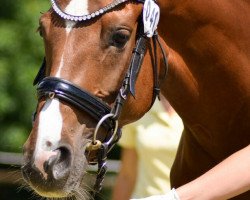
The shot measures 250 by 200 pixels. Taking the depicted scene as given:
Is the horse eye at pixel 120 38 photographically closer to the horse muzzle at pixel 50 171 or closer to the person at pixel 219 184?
A: the horse muzzle at pixel 50 171

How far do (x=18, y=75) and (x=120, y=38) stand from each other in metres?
2.84

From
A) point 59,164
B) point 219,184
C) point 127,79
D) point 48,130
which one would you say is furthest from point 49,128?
point 219,184

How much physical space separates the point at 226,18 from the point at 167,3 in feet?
0.69

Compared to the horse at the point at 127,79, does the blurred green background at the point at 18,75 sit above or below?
below

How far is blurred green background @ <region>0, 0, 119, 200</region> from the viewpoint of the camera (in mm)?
5613

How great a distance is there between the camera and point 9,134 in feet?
18.3

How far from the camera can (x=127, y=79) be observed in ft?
9.53

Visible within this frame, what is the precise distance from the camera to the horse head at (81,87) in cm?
276

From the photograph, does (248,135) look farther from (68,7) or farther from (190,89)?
(68,7)

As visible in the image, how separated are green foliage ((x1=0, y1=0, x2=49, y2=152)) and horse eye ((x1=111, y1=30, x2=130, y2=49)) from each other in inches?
108

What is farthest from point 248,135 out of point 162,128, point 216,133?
point 162,128

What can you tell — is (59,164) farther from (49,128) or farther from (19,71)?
(19,71)

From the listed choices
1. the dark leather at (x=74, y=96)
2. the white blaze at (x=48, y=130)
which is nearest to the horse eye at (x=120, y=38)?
the dark leather at (x=74, y=96)

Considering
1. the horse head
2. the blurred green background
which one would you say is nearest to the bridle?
the horse head
